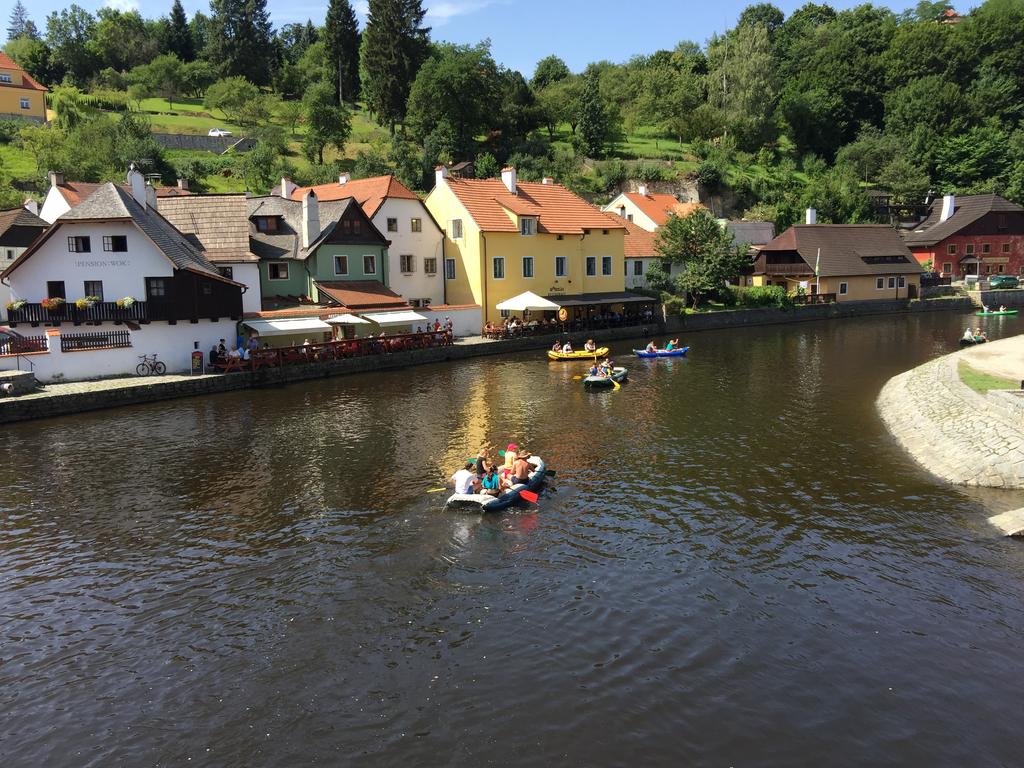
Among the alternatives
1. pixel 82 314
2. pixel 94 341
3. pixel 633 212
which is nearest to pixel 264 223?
pixel 82 314

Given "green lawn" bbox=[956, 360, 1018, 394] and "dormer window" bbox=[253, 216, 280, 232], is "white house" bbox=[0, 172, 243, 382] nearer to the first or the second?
"dormer window" bbox=[253, 216, 280, 232]

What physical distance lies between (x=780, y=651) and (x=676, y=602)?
2438 mm

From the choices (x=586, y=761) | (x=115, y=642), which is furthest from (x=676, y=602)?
(x=115, y=642)

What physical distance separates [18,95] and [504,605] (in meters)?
115

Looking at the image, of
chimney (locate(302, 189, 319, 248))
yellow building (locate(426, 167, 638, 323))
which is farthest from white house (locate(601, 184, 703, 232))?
chimney (locate(302, 189, 319, 248))

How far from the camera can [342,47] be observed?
13162 cm

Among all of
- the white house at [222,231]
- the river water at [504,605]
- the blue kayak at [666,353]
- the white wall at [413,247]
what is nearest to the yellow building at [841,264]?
the blue kayak at [666,353]

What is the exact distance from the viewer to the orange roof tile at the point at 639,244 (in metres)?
69.2

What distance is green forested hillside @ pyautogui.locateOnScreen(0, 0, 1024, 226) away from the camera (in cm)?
9594

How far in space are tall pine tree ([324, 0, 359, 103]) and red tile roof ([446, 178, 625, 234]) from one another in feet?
264

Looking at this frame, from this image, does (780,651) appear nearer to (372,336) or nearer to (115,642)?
(115,642)

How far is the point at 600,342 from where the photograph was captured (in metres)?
56.0

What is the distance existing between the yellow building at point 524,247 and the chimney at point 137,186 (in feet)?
70.7

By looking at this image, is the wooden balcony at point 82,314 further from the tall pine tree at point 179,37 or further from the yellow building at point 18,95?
the tall pine tree at point 179,37
